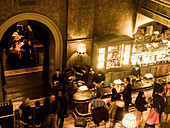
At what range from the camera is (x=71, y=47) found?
10781 mm

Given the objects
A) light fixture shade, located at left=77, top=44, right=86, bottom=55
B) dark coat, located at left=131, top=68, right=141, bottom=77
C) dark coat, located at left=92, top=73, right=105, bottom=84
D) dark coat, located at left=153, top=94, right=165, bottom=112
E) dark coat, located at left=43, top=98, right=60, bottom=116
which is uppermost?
light fixture shade, located at left=77, top=44, right=86, bottom=55

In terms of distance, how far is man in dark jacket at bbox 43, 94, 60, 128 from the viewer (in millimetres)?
8297

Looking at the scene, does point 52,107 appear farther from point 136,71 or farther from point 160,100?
point 136,71

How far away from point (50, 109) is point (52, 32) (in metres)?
3.36

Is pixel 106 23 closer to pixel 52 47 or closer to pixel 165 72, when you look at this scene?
pixel 52 47

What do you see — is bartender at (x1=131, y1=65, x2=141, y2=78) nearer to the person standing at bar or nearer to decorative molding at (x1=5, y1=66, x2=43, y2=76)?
the person standing at bar

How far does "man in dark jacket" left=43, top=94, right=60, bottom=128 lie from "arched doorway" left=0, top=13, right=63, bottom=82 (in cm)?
263

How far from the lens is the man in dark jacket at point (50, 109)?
8.30m

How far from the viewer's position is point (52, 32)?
33.8 ft

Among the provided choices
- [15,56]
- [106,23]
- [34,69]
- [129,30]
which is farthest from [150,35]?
[15,56]

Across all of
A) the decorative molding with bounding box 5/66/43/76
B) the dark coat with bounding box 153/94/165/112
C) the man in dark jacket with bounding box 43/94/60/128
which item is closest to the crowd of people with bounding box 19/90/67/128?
the man in dark jacket with bounding box 43/94/60/128

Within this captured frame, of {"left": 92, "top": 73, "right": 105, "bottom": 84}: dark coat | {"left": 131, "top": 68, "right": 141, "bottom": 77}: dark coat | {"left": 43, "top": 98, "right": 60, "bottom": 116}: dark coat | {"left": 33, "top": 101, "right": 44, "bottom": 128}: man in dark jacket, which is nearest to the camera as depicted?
{"left": 33, "top": 101, "right": 44, "bottom": 128}: man in dark jacket

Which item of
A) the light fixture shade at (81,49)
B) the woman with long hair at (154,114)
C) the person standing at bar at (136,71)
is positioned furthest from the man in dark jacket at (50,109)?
the person standing at bar at (136,71)

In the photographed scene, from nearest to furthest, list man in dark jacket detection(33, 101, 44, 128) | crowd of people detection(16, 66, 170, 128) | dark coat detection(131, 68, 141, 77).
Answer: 1. man in dark jacket detection(33, 101, 44, 128)
2. crowd of people detection(16, 66, 170, 128)
3. dark coat detection(131, 68, 141, 77)
